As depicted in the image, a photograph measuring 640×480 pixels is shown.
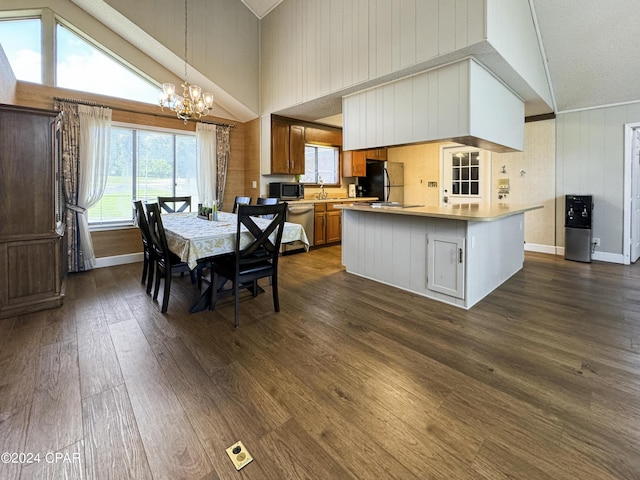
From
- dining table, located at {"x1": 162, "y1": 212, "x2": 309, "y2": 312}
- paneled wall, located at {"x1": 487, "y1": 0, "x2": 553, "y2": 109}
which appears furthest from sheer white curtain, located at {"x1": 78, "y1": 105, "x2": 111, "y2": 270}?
paneled wall, located at {"x1": 487, "y1": 0, "x2": 553, "y2": 109}

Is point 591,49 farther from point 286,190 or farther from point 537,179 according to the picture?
point 286,190

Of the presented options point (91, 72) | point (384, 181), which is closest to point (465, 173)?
point (384, 181)

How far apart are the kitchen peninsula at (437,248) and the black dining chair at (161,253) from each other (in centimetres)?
217

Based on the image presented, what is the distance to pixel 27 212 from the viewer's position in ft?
9.33

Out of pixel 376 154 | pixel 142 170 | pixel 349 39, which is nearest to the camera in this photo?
pixel 349 39

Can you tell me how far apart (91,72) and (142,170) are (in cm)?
148

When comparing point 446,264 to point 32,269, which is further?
point 446,264

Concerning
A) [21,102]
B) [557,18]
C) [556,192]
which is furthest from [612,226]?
[21,102]

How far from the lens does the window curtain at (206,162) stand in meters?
5.37

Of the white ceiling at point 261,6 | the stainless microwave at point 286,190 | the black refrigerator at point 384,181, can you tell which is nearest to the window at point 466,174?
the black refrigerator at point 384,181

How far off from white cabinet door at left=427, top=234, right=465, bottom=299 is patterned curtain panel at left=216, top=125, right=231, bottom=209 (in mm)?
3980

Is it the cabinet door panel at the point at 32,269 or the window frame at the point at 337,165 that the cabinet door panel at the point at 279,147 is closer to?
the window frame at the point at 337,165

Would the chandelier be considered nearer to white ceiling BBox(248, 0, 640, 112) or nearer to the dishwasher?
the dishwasher

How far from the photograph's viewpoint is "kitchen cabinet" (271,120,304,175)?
552 cm
